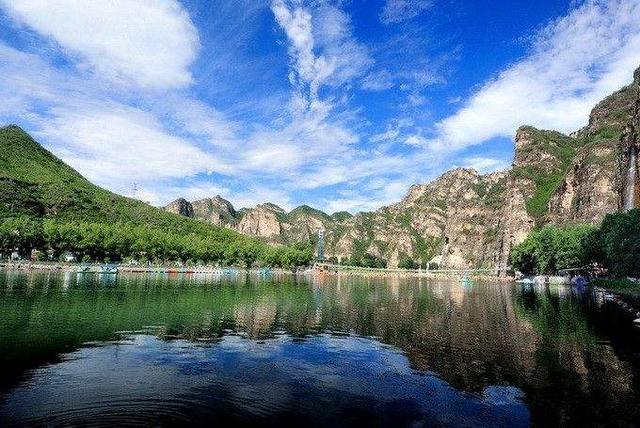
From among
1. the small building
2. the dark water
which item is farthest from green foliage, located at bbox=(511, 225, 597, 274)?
the small building

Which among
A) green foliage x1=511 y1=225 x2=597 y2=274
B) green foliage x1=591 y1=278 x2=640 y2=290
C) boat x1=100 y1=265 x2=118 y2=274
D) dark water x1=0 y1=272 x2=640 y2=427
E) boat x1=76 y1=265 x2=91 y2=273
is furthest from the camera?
green foliage x1=511 y1=225 x2=597 y2=274

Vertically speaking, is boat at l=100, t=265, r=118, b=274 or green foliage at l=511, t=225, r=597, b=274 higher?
green foliage at l=511, t=225, r=597, b=274

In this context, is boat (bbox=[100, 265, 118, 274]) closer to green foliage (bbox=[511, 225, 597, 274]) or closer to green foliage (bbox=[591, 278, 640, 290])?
green foliage (bbox=[591, 278, 640, 290])

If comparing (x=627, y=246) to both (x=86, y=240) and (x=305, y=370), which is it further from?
(x=86, y=240)

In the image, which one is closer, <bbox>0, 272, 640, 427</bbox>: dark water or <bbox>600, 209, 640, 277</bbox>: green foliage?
<bbox>0, 272, 640, 427</bbox>: dark water

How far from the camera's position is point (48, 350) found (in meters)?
30.4

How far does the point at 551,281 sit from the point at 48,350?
167211mm

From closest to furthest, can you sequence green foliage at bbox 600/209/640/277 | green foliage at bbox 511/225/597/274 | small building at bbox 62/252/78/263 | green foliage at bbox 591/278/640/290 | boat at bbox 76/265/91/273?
green foliage at bbox 600/209/640/277 < green foliage at bbox 591/278/640/290 < boat at bbox 76/265/91/273 < green foliage at bbox 511/225/597/274 < small building at bbox 62/252/78/263

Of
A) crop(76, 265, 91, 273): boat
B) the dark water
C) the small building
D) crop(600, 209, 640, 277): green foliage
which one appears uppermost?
crop(600, 209, 640, 277): green foliage

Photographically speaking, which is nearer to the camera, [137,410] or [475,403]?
[137,410]

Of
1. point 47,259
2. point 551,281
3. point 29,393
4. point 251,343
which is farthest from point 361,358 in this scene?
point 47,259

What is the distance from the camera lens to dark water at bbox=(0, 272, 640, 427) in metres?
20.3

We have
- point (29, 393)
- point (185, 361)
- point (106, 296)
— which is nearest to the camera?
point (29, 393)

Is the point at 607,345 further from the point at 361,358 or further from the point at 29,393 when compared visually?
the point at 29,393
